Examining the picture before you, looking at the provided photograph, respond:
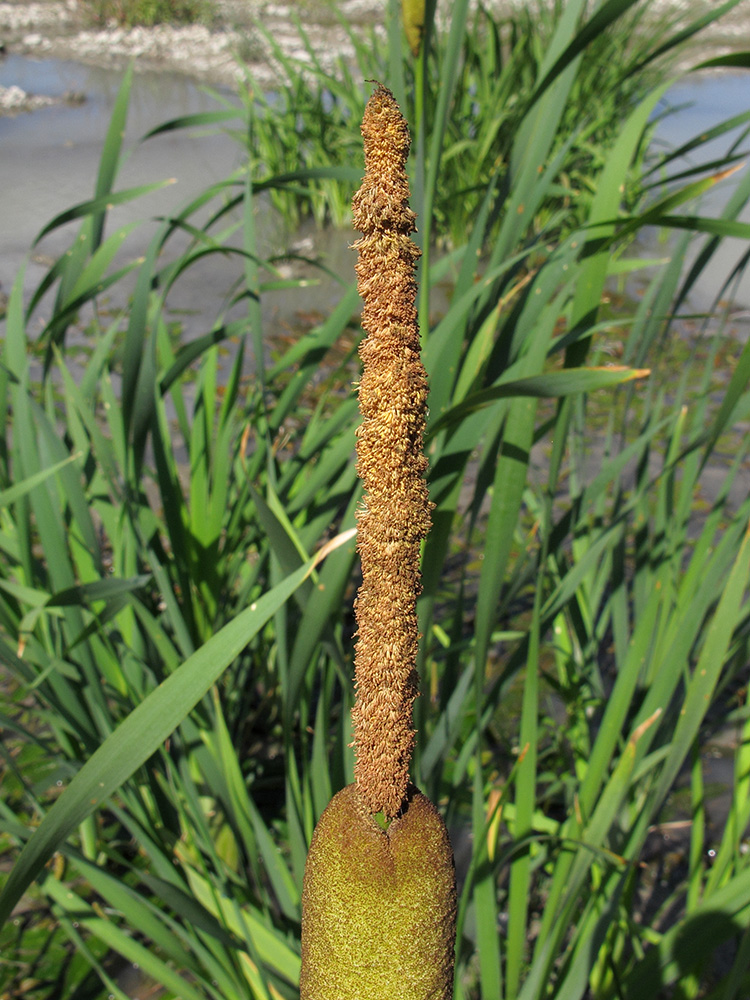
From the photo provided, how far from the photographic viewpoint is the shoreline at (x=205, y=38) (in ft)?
31.6

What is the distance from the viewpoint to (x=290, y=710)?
3.20 feet

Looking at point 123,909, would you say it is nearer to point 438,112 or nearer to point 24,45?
point 438,112

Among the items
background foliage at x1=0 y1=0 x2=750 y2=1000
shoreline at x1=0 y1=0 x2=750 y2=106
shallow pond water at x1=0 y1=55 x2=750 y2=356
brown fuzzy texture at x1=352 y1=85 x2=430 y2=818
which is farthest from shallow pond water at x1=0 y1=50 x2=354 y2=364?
brown fuzzy texture at x1=352 y1=85 x2=430 y2=818

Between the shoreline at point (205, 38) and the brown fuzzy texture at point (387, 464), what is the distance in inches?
364

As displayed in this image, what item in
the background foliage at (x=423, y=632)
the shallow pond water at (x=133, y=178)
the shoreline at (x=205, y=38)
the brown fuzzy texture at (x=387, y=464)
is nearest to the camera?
the brown fuzzy texture at (x=387, y=464)

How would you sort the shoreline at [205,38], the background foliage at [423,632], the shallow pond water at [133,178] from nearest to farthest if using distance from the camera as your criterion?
the background foliage at [423,632]
the shallow pond water at [133,178]
the shoreline at [205,38]

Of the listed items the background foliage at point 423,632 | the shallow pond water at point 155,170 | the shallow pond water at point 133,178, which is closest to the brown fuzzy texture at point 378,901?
the background foliage at point 423,632

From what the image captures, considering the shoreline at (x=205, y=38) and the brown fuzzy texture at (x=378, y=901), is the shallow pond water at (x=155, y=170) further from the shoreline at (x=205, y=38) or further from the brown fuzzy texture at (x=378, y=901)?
the brown fuzzy texture at (x=378, y=901)

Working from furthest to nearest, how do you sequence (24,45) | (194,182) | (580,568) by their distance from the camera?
1. (24,45)
2. (194,182)
3. (580,568)

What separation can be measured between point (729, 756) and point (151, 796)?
1.42m

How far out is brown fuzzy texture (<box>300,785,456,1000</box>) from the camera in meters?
0.48

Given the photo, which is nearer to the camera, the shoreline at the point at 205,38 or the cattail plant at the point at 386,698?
the cattail plant at the point at 386,698

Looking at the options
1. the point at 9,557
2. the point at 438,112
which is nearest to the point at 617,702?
the point at 438,112

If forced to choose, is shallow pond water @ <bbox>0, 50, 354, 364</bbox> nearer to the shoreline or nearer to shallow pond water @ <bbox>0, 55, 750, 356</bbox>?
shallow pond water @ <bbox>0, 55, 750, 356</bbox>
